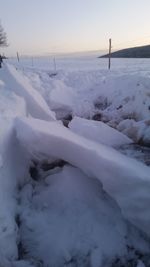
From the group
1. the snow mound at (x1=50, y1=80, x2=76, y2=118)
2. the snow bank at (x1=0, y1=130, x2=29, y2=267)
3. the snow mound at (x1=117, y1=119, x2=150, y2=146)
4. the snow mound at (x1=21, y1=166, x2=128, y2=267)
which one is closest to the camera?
the snow bank at (x1=0, y1=130, x2=29, y2=267)

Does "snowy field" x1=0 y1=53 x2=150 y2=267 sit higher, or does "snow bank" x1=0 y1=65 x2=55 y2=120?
"snow bank" x1=0 y1=65 x2=55 y2=120

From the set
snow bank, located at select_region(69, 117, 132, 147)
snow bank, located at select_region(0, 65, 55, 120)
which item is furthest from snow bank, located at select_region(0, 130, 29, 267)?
snow bank, located at select_region(0, 65, 55, 120)

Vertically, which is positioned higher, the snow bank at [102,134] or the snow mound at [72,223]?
the snow bank at [102,134]

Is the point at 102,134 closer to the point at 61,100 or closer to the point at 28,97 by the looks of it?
the point at 28,97

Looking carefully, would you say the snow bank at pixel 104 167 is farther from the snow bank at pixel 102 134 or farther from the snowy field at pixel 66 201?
the snow bank at pixel 102 134

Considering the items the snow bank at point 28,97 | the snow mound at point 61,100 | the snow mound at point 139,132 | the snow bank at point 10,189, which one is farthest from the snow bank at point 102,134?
the snow mound at point 61,100

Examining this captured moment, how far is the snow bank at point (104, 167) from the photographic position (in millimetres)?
2139

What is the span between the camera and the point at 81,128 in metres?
3.64

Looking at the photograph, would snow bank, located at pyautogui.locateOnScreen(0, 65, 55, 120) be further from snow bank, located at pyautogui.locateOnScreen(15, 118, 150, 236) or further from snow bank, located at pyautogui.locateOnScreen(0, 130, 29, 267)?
snow bank, located at pyautogui.locateOnScreen(0, 130, 29, 267)

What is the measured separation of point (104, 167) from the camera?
2.30 metres

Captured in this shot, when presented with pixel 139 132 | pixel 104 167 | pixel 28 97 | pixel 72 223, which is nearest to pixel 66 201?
pixel 72 223

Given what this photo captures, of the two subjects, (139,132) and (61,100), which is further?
(61,100)

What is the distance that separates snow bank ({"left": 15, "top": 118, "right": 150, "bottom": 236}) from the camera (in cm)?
214

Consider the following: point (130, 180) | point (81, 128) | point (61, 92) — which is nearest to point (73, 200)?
point (130, 180)
